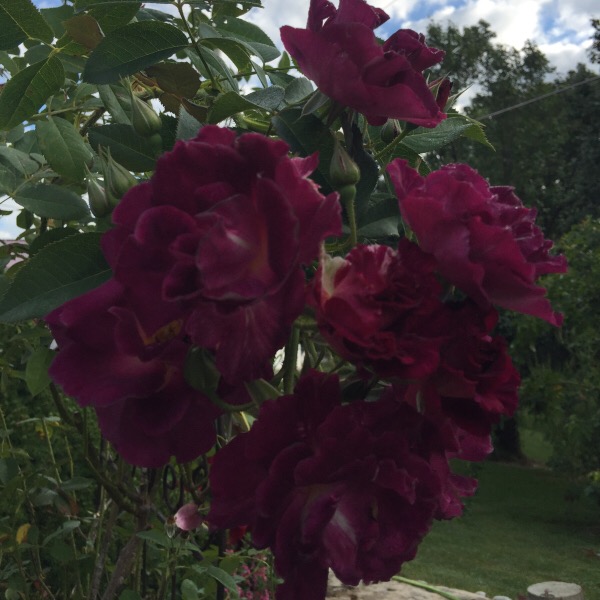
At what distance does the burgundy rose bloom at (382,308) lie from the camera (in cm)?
37

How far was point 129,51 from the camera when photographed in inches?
24.1

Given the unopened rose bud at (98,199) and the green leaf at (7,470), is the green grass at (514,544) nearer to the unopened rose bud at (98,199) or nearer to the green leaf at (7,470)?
the green leaf at (7,470)

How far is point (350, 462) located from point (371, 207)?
0.70 ft

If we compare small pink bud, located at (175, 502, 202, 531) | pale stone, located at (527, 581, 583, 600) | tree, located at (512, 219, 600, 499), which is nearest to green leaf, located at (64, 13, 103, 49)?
small pink bud, located at (175, 502, 202, 531)

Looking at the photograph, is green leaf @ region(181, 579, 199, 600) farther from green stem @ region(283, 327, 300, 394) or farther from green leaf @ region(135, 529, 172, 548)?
green stem @ region(283, 327, 300, 394)

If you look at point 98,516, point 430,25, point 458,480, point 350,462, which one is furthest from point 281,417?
point 430,25

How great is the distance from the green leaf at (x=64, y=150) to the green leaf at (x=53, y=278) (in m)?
0.23

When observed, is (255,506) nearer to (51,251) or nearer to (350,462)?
(350,462)

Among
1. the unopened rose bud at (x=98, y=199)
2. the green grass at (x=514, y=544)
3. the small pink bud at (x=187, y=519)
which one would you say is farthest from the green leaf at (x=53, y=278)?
the green grass at (x=514, y=544)

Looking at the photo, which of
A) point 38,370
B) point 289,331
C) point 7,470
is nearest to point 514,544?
point 7,470

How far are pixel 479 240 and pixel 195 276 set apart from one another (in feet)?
0.46

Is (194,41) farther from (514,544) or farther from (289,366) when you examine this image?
(514,544)

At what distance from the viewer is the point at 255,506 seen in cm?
43

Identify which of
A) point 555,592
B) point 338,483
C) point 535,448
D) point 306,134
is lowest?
point 535,448
